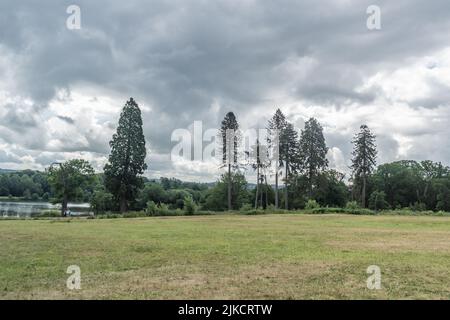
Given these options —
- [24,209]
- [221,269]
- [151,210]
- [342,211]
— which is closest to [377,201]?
[342,211]

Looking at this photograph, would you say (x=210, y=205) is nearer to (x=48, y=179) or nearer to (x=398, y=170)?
(x=48, y=179)

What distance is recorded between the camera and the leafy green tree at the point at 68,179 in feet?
175

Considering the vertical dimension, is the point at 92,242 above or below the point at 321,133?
below

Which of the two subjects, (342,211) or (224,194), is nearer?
(342,211)

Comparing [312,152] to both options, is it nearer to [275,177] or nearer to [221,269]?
[275,177]

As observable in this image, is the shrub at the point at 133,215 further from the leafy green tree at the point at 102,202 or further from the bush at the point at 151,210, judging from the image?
the leafy green tree at the point at 102,202

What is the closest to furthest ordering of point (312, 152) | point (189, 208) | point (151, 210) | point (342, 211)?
point (151, 210) → point (189, 208) → point (342, 211) → point (312, 152)

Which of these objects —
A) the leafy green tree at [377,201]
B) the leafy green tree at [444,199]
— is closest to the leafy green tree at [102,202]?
the leafy green tree at [377,201]

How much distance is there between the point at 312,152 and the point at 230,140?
14.9 metres

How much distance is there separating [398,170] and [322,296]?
275ft

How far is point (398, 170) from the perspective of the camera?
83250 millimetres

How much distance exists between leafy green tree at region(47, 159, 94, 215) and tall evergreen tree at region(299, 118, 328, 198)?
32.8 metres

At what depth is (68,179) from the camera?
176ft
